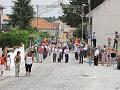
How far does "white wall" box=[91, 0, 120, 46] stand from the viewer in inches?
2356

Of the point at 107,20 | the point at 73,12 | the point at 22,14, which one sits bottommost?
the point at 107,20

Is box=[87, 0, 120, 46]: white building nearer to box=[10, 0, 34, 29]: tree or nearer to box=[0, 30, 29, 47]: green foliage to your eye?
box=[0, 30, 29, 47]: green foliage

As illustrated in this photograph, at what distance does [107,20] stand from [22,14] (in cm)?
2255

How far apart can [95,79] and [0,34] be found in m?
27.2

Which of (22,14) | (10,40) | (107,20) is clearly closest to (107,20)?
(107,20)

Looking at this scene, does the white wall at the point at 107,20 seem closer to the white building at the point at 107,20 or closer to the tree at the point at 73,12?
the white building at the point at 107,20

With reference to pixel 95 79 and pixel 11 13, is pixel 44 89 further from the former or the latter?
pixel 11 13

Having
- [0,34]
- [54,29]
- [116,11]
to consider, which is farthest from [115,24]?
[54,29]

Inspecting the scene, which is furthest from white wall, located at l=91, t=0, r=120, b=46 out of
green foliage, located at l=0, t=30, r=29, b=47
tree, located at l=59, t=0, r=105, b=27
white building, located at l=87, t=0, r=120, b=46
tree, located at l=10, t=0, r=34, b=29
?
tree, located at l=59, t=0, r=105, b=27

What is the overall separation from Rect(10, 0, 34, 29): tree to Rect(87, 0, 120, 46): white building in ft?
60.6

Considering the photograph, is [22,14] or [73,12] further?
[73,12]

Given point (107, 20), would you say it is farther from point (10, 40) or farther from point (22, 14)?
point (22, 14)

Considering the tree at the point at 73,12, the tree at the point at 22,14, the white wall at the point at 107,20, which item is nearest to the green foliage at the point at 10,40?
the white wall at the point at 107,20

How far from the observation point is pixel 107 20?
2399 inches
